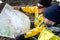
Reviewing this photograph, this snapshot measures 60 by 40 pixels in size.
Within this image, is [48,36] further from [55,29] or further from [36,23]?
[36,23]

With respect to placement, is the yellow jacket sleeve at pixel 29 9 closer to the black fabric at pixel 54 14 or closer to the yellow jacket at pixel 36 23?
the yellow jacket at pixel 36 23

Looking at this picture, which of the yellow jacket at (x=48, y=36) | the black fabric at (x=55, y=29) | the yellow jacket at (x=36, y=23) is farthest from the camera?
the yellow jacket at (x=36, y=23)

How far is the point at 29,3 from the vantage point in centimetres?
551

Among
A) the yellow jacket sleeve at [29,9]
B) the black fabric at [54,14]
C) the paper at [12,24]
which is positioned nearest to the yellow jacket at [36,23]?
the yellow jacket sleeve at [29,9]

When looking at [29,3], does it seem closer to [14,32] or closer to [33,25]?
[33,25]

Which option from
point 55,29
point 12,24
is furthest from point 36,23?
point 55,29

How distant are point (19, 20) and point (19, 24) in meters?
0.12

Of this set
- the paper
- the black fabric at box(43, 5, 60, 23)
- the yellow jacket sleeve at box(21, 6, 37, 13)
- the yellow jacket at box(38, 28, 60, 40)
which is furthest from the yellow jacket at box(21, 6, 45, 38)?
the yellow jacket at box(38, 28, 60, 40)

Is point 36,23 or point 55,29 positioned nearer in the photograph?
point 55,29

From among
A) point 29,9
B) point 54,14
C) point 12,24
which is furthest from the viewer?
point 29,9

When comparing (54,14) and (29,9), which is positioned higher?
(54,14)

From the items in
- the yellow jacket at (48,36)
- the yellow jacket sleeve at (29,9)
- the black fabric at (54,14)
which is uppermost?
the black fabric at (54,14)

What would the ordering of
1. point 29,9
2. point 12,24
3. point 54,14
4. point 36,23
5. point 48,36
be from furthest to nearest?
1. point 29,9
2. point 36,23
3. point 12,24
4. point 54,14
5. point 48,36

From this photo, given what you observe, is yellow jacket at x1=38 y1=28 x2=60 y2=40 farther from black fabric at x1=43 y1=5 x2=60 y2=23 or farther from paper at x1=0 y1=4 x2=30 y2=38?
paper at x1=0 y1=4 x2=30 y2=38
